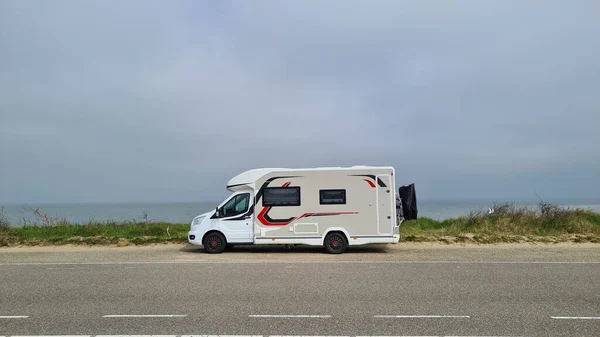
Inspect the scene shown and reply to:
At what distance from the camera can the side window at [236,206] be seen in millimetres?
14812

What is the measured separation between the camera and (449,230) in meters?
19.0

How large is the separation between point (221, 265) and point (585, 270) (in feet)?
29.0

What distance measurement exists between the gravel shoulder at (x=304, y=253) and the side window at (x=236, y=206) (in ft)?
4.34

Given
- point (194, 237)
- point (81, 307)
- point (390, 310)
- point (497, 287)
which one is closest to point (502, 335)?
point (390, 310)

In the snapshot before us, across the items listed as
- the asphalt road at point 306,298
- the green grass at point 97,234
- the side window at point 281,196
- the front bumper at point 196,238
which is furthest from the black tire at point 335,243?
the green grass at point 97,234

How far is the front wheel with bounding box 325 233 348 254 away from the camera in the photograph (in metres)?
14.4

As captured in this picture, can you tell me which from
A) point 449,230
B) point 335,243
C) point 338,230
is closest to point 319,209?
point 338,230

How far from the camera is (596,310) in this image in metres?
6.96

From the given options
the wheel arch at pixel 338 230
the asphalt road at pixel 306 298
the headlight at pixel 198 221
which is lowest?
the asphalt road at pixel 306 298

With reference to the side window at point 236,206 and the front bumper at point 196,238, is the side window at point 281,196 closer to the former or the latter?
the side window at point 236,206

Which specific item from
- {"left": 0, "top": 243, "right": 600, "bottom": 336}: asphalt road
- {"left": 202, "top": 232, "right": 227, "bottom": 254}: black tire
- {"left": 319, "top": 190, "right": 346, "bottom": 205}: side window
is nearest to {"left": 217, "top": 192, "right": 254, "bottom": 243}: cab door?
{"left": 202, "top": 232, "right": 227, "bottom": 254}: black tire

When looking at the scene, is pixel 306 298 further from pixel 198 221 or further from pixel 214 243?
pixel 198 221

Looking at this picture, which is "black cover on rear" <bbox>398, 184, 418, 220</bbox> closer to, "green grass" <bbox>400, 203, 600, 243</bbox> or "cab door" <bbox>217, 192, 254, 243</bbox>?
"green grass" <bbox>400, 203, 600, 243</bbox>

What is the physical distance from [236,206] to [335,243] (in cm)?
342
